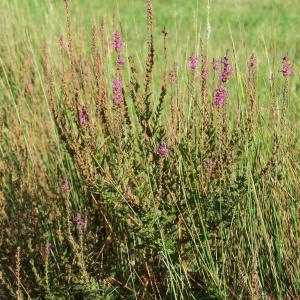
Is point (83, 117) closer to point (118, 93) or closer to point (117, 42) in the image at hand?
→ point (118, 93)

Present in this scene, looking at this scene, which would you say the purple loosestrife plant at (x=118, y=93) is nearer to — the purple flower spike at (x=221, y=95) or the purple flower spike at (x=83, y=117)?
the purple flower spike at (x=83, y=117)

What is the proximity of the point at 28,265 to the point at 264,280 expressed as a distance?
930mm

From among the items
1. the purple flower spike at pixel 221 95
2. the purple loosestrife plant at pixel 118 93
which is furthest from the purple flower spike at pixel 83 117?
the purple flower spike at pixel 221 95

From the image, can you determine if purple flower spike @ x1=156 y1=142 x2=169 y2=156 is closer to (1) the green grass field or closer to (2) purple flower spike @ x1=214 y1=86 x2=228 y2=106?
(1) the green grass field

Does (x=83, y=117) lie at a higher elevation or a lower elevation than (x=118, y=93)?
lower

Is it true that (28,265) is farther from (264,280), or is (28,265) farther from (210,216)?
(264,280)

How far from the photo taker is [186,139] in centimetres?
204

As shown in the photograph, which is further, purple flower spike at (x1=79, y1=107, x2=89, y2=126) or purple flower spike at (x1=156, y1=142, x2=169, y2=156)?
purple flower spike at (x1=79, y1=107, x2=89, y2=126)

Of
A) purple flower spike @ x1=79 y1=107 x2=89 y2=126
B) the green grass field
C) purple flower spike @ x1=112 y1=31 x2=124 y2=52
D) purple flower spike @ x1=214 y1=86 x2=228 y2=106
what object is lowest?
the green grass field

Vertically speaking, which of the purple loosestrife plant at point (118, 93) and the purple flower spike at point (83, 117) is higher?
the purple loosestrife plant at point (118, 93)

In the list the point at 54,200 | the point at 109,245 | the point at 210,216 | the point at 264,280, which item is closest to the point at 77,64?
the point at 54,200

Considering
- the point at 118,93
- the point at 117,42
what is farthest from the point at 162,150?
the point at 117,42

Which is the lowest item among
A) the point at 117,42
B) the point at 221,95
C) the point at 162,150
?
the point at 162,150

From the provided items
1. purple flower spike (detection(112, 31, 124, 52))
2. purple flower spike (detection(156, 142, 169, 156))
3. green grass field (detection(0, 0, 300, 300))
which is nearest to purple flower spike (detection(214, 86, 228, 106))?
green grass field (detection(0, 0, 300, 300))
